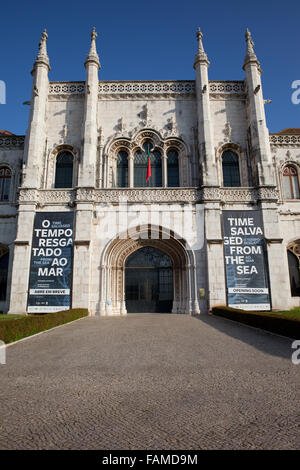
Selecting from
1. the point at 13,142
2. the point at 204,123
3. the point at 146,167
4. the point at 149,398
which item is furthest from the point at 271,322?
the point at 13,142

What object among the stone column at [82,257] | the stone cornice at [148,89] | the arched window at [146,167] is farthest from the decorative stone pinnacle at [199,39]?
the stone column at [82,257]

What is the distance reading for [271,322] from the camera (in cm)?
919

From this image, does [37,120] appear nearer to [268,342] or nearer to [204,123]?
[204,123]

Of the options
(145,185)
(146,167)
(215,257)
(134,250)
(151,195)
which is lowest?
(215,257)

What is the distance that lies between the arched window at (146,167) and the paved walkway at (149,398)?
1467 centimetres

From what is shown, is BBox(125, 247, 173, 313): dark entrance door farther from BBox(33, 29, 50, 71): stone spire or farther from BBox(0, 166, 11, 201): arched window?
BBox(33, 29, 50, 71): stone spire

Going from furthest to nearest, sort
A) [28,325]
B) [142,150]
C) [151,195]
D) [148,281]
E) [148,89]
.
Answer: [148,89] → [142,150] → [148,281] → [151,195] → [28,325]

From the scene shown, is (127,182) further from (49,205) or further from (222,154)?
(222,154)

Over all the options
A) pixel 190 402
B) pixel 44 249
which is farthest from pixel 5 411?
pixel 44 249

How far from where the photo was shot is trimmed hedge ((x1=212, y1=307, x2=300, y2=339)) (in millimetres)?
7918

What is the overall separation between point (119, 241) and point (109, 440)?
1550 cm

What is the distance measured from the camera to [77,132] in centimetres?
2012

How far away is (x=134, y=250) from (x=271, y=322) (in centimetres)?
1131

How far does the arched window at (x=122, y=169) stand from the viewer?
20.0 meters
